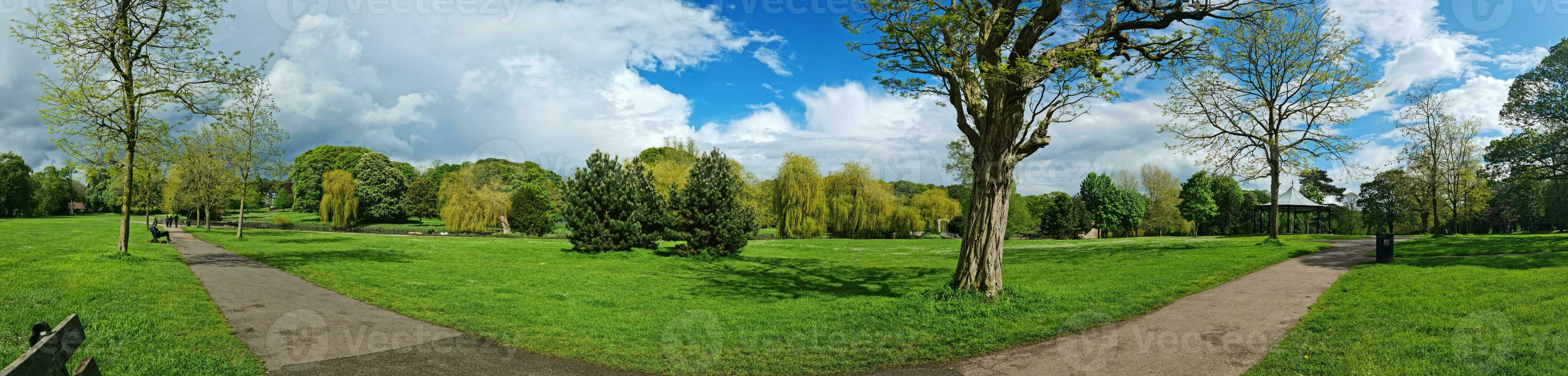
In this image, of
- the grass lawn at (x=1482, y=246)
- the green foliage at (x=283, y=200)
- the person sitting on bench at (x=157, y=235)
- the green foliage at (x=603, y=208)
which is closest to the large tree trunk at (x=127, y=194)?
the person sitting on bench at (x=157, y=235)

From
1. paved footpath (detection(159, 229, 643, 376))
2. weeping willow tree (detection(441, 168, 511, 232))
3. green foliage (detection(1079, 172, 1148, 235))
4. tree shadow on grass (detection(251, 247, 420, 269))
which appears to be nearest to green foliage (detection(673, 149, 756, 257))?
tree shadow on grass (detection(251, 247, 420, 269))

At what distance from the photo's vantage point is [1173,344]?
747 centimetres

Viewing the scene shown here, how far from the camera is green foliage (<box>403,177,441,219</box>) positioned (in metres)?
59.7

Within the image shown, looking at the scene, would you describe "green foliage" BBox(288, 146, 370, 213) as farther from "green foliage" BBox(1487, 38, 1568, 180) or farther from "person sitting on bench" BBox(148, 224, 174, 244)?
"green foliage" BBox(1487, 38, 1568, 180)

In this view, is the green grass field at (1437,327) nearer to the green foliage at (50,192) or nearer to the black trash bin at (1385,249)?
the black trash bin at (1385,249)

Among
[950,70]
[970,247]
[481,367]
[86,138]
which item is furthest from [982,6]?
[86,138]

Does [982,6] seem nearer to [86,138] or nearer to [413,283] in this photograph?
[413,283]

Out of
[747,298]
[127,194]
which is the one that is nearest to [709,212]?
[747,298]

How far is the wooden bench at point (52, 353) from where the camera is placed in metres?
2.74

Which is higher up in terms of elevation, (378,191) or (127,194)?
(378,191)

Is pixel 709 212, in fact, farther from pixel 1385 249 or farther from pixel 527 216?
pixel 527 216

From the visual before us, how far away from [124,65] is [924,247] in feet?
99.2

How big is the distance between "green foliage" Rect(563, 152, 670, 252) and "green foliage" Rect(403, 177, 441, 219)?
43.8 metres

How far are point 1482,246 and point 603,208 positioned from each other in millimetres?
29137
